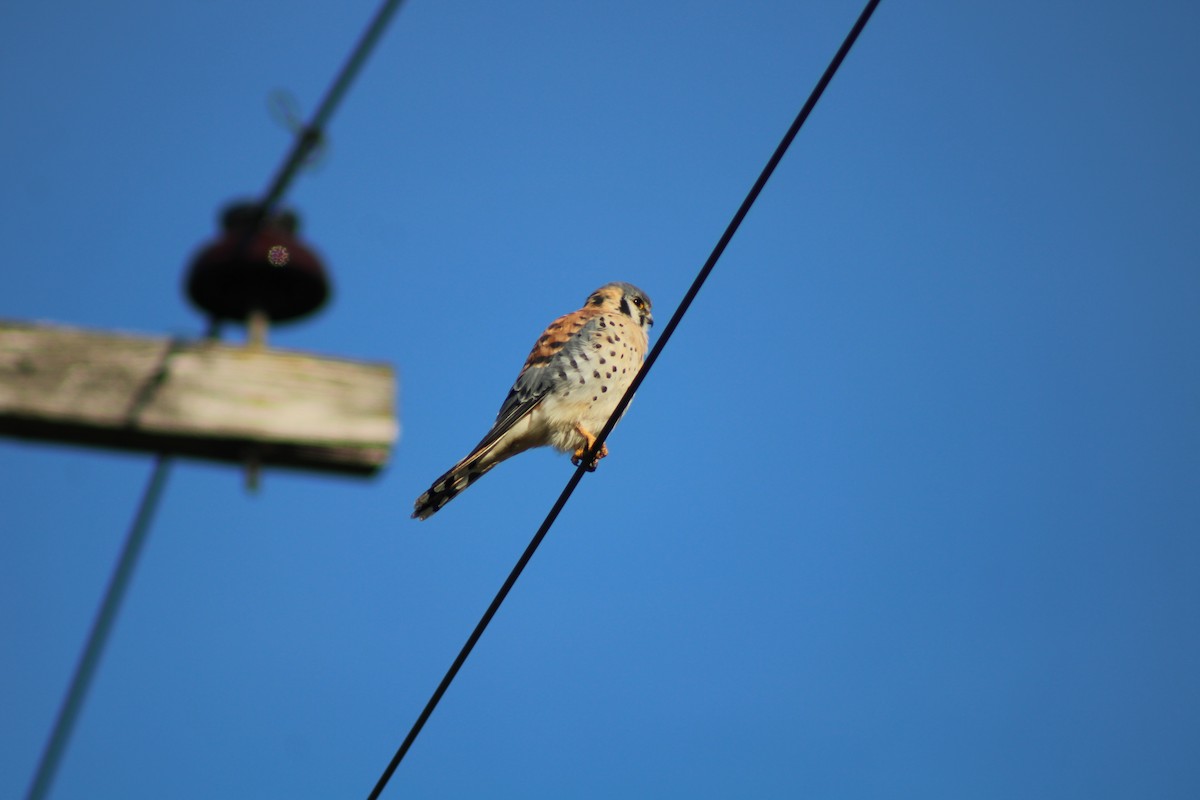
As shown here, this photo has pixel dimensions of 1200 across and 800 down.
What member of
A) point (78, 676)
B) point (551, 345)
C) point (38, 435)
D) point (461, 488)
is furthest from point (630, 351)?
point (38, 435)

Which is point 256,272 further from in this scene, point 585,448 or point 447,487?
point 585,448

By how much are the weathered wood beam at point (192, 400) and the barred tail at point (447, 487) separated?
127 inches

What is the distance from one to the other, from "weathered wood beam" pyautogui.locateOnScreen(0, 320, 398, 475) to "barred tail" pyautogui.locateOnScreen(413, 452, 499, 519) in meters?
3.22

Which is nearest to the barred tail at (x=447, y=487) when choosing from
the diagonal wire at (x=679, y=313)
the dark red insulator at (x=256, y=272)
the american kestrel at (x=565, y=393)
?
the american kestrel at (x=565, y=393)

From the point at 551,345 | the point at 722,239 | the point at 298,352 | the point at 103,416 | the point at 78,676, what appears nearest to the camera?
the point at 103,416

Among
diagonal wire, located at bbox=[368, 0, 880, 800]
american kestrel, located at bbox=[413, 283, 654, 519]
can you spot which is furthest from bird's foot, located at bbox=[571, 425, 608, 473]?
diagonal wire, located at bbox=[368, 0, 880, 800]

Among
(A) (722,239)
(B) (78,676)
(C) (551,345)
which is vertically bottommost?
(B) (78,676)

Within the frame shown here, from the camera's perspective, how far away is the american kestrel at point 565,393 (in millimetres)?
5766

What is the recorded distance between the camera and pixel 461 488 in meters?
5.46

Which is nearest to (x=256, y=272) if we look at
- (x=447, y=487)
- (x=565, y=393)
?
(x=447, y=487)

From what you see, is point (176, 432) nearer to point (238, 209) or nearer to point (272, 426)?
point (272, 426)

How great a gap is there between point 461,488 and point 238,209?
335cm

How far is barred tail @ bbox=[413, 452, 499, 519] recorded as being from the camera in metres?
5.32

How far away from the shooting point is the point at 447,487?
17.7ft
